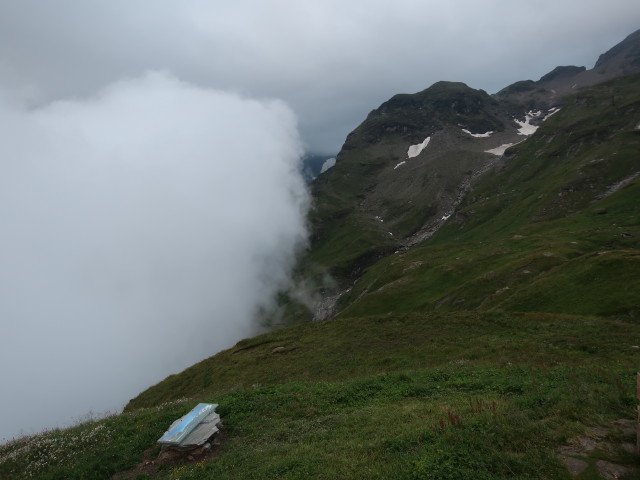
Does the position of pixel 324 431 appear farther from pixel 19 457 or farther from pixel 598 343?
pixel 598 343

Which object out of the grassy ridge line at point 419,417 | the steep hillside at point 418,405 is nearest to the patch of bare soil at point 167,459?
the steep hillside at point 418,405

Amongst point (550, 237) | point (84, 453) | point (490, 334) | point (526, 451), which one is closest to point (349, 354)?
point (490, 334)

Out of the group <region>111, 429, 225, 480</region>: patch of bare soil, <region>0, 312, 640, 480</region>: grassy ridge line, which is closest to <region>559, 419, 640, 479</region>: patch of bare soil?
<region>0, 312, 640, 480</region>: grassy ridge line

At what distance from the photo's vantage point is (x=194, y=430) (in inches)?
860

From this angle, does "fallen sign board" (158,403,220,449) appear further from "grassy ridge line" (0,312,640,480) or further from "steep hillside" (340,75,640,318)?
"steep hillside" (340,75,640,318)

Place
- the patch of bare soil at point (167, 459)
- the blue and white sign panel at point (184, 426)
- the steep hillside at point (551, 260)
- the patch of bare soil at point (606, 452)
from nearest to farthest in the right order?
the patch of bare soil at point (606, 452), the patch of bare soil at point (167, 459), the blue and white sign panel at point (184, 426), the steep hillside at point (551, 260)

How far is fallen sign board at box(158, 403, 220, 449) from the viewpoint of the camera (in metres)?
21.1

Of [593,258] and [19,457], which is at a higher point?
[19,457]

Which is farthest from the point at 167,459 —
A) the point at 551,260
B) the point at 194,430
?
the point at 551,260

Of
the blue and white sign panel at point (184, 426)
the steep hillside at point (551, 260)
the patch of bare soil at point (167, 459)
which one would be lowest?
the steep hillside at point (551, 260)

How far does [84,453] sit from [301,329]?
161 feet

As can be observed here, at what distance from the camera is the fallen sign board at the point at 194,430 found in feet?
69.2

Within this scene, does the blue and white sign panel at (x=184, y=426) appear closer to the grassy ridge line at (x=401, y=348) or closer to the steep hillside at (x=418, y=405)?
the steep hillside at (x=418, y=405)

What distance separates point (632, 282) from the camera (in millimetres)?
56188
